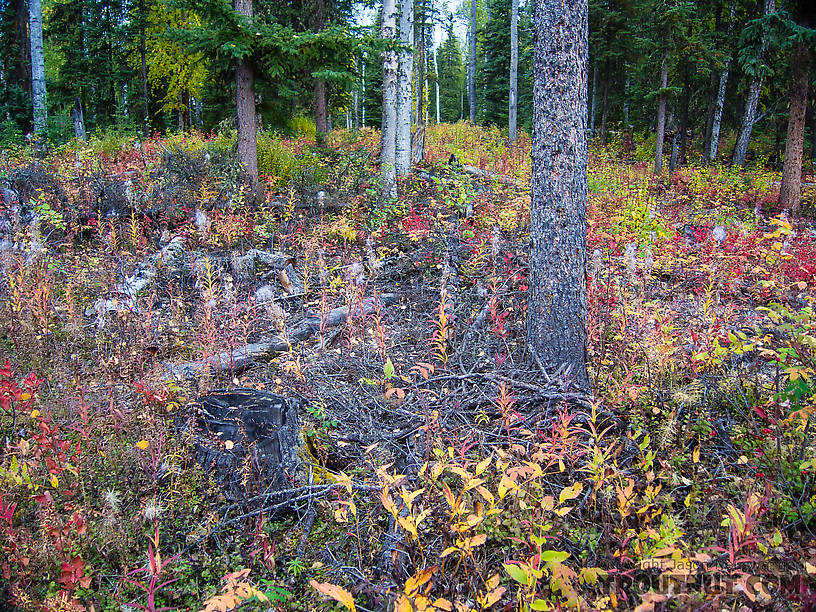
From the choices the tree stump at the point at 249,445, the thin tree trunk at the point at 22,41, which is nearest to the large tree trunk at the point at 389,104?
the tree stump at the point at 249,445

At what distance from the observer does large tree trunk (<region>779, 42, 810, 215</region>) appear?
1257cm

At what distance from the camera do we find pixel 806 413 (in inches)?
106

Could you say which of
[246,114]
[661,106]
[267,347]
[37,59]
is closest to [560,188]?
[267,347]

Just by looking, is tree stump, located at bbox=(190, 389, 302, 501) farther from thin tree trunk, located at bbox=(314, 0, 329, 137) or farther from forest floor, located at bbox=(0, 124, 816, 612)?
thin tree trunk, located at bbox=(314, 0, 329, 137)

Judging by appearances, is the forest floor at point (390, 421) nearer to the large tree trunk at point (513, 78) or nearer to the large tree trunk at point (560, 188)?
the large tree trunk at point (560, 188)

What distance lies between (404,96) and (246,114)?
3683 mm

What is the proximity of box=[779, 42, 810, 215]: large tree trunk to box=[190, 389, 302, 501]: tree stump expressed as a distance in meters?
15.5

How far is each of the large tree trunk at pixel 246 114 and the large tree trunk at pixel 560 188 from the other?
6.56 m

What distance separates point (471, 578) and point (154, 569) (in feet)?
5.39

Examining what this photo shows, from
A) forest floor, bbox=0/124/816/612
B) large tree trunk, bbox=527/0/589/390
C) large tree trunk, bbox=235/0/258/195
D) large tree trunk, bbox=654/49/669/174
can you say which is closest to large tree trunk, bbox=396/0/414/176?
forest floor, bbox=0/124/816/612

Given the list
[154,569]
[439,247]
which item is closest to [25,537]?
[154,569]

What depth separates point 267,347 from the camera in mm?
5336

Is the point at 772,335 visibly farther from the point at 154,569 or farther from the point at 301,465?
the point at 154,569

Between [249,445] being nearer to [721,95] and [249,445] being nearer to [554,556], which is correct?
[554,556]
